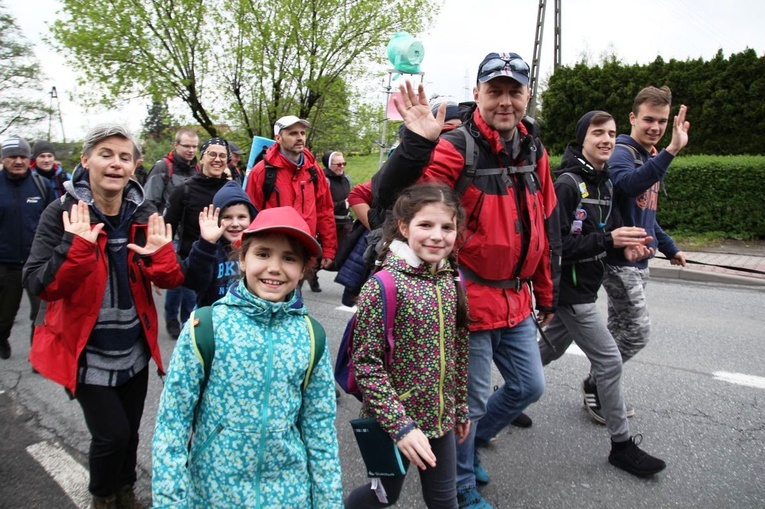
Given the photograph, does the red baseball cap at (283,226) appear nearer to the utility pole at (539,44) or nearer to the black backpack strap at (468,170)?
the black backpack strap at (468,170)

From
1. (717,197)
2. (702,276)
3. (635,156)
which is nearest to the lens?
(635,156)

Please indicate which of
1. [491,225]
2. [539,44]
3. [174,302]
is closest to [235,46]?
[539,44]

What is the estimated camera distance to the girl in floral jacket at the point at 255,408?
5.72 feet

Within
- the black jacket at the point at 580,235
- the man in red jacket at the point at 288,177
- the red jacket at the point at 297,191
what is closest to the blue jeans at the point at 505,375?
the black jacket at the point at 580,235

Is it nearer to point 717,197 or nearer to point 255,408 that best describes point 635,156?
point 255,408

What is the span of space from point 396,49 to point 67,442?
28.7 feet

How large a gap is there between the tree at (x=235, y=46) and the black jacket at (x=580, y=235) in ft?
44.6

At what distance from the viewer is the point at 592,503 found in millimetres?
2852

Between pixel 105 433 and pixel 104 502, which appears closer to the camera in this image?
pixel 105 433

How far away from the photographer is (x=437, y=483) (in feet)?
7.42

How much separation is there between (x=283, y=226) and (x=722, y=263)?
950cm

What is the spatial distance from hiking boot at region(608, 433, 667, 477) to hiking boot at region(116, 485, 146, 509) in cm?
242

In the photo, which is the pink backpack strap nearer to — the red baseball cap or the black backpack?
the red baseball cap

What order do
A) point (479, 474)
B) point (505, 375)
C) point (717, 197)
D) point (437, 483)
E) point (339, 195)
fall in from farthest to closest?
point (717, 197)
point (339, 195)
point (479, 474)
point (505, 375)
point (437, 483)
